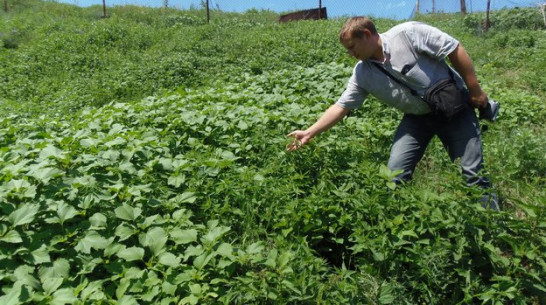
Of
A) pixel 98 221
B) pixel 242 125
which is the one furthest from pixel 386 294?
pixel 242 125

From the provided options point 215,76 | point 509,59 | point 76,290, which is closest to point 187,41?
point 215,76

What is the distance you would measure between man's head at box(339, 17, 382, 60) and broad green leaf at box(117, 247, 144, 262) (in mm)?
1880

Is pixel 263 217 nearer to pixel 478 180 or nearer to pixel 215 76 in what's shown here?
pixel 478 180

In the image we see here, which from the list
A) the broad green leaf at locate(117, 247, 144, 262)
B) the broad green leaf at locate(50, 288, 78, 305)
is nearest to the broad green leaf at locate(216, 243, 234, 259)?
the broad green leaf at locate(117, 247, 144, 262)

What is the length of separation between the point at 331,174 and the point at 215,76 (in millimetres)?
5265

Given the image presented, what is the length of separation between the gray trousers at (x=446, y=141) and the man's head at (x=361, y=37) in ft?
2.06

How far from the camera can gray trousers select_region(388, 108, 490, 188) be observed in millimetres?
A: 2975

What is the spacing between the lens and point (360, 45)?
297 cm

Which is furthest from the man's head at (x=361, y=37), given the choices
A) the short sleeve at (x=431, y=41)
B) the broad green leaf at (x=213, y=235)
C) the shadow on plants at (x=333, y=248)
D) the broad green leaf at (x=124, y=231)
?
the broad green leaf at (x=124, y=231)

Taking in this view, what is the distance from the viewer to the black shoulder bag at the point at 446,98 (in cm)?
285

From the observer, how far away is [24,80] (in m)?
9.32

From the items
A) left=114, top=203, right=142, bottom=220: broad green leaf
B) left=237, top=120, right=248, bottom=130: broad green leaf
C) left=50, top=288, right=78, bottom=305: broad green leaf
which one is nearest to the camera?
left=50, top=288, right=78, bottom=305: broad green leaf

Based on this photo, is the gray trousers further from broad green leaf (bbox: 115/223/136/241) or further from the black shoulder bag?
broad green leaf (bbox: 115/223/136/241)

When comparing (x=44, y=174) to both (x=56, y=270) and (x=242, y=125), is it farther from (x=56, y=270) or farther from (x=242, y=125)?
(x=242, y=125)
